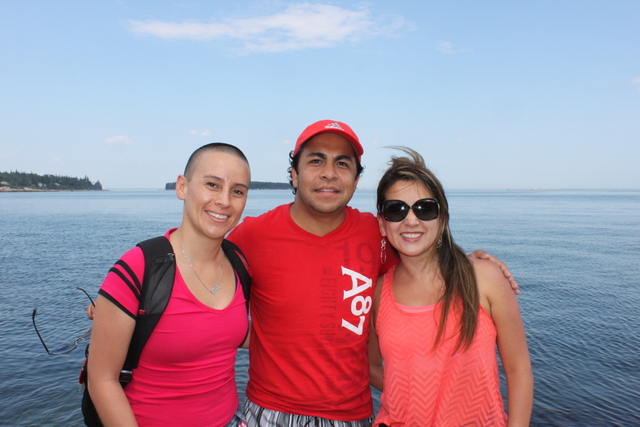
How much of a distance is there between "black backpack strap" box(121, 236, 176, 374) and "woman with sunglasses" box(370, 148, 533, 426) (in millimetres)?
1569

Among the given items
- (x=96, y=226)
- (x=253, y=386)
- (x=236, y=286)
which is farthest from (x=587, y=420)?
(x=96, y=226)

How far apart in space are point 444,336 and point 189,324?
5.58 feet

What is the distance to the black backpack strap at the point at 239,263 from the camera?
325 centimetres

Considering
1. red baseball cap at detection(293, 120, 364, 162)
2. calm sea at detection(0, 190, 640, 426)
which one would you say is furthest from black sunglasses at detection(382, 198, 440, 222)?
calm sea at detection(0, 190, 640, 426)

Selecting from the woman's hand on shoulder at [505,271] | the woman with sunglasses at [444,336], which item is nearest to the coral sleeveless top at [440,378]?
the woman with sunglasses at [444,336]

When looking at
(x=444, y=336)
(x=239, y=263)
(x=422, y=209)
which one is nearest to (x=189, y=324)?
(x=239, y=263)

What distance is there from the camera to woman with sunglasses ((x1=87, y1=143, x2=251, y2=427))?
2.45 m

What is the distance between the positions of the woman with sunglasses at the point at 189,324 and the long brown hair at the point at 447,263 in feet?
3.82

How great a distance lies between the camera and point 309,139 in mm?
3752

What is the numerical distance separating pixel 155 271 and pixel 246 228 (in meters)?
1.31

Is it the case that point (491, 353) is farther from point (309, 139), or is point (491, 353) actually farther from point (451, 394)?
point (309, 139)

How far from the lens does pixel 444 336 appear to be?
2.88 metres

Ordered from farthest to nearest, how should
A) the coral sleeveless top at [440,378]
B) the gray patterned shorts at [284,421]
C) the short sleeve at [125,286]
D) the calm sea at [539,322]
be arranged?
the calm sea at [539,322], the gray patterned shorts at [284,421], the coral sleeveless top at [440,378], the short sleeve at [125,286]

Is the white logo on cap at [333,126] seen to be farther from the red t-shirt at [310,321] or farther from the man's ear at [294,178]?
the red t-shirt at [310,321]
